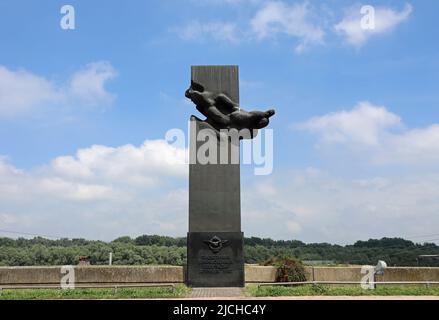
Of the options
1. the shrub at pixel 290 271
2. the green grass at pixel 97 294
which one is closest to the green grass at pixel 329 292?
the shrub at pixel 290 271

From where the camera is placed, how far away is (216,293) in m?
12.0

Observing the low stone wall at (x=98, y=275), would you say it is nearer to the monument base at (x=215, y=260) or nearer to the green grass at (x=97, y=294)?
the monument base at (x=215, y=260)

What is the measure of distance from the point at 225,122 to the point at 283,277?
4.82 meters

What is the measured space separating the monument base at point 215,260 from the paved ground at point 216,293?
1.88ft

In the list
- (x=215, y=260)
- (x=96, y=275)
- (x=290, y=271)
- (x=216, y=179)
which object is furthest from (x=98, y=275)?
(x=290, y=271)

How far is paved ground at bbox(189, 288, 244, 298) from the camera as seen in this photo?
37.0 ft

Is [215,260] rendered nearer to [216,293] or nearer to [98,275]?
[216,293]

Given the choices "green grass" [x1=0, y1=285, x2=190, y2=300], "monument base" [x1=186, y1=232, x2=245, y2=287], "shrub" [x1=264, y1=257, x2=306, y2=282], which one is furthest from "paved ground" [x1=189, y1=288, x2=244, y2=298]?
"shrub" [x1=264, y1=257, x2=306, y2=282]

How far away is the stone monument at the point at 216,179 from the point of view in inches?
535

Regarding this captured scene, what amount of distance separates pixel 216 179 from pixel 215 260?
2331mm
